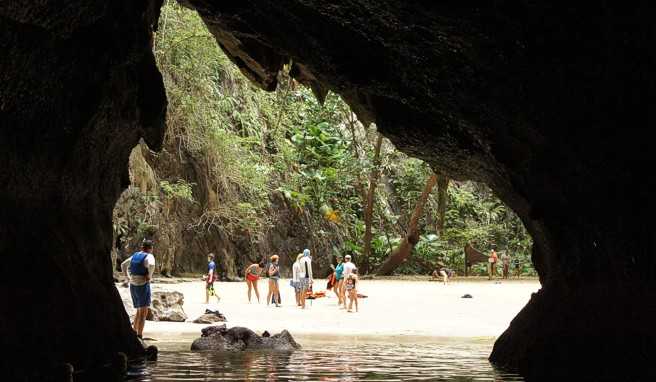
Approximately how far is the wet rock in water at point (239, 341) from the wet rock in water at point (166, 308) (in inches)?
211

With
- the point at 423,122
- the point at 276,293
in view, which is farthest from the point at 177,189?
the point at 423,122

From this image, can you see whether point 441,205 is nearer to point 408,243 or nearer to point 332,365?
point 408,243

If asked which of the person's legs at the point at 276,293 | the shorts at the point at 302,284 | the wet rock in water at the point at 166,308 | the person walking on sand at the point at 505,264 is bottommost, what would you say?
the wet rock in water at the point at 166,308

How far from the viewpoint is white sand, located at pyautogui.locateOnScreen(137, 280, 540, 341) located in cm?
1680

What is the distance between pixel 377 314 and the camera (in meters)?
21.2

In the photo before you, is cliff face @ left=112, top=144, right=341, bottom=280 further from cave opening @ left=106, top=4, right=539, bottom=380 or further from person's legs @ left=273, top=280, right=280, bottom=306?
person's legs @ left=273, top=280, right=280, bottom=306

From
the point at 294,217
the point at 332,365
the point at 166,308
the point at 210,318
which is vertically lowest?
the point at 332,365

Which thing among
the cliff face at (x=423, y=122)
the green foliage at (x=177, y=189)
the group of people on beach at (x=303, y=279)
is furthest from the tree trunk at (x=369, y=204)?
the cliff face at (x=423, y=122)

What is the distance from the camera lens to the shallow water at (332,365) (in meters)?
9.22

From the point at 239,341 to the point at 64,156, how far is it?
4404mm

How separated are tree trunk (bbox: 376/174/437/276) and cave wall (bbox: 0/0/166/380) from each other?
1065 inches

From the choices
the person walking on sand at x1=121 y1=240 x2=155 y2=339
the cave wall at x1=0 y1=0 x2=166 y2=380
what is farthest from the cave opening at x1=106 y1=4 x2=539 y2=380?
the cave wall at x1=0 y1=0 x2=166 y2=380

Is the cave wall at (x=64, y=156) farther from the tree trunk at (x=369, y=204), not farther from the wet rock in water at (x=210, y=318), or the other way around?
the tree trunk at (x=369, y=204)

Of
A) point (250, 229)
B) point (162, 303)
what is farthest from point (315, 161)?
point (162, 303)
